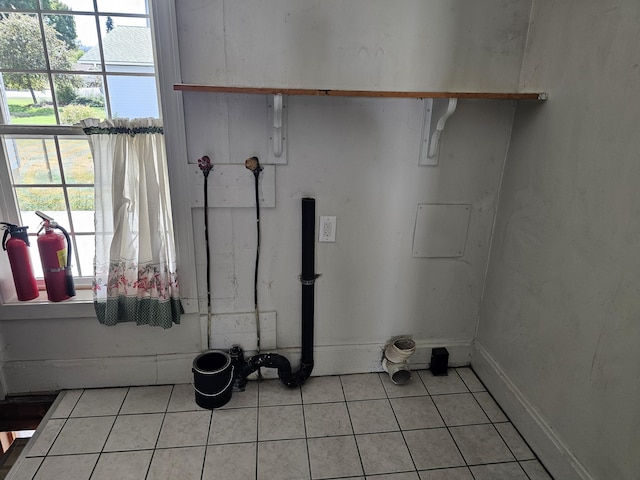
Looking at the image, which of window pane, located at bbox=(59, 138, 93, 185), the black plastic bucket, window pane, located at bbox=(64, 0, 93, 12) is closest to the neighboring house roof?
window pane, located at bbox=(64, 0, 93, 12)

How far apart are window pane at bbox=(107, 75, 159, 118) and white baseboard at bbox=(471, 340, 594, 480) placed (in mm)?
2106

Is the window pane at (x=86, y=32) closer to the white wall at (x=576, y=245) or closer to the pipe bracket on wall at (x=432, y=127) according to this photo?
the pipe bracket on wall at (x=432, y=127)

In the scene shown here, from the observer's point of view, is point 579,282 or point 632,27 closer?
point 632,27

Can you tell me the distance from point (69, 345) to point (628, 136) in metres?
2.53

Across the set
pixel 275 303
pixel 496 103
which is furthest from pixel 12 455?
pixel 496 103

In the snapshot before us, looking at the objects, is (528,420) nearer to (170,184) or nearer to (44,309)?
(170,184)

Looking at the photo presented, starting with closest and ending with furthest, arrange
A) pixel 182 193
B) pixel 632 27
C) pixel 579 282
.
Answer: pixel 632 27 → pixel 579 282 → pixel 182 193

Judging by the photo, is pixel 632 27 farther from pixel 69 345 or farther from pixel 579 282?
pixel 69 345

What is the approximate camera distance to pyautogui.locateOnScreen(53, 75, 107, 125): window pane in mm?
1595

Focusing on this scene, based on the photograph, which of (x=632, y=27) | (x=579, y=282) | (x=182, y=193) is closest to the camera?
(x=632, y=27)

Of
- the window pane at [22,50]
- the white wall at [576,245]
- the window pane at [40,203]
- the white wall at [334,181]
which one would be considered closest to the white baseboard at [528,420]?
the white wall at [576,245]

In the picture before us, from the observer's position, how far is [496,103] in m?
1.77

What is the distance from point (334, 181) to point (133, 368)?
4.69 ft

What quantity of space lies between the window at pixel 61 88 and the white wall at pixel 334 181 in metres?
0.22
